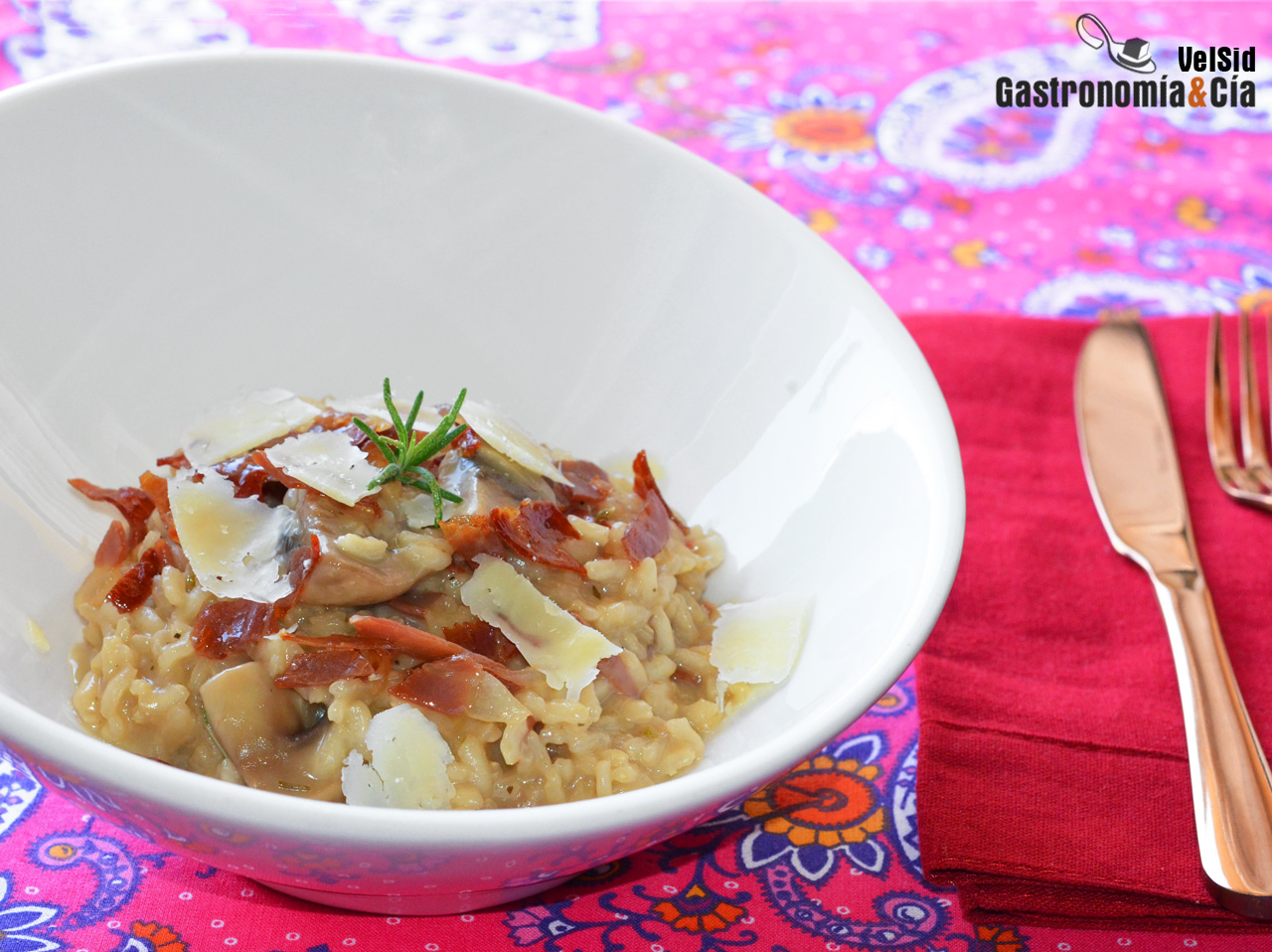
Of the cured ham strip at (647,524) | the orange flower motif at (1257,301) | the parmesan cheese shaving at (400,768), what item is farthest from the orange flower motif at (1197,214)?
the parmesan cheese shaving at (400,768)

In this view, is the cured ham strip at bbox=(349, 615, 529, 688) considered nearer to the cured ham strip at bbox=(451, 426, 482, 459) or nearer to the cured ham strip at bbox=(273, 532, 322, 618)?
the cured ham strip at bbox=(273, 532, 322, 618)

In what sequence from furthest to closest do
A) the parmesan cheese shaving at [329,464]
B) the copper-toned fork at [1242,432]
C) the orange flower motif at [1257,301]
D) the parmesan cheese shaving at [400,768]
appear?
the orange flower motif at [1257,301] → the copper-toned fork at [1242,432] → the parmesan cheese shaving at [329,464] → the parmesan cheese shaving at [400,768]

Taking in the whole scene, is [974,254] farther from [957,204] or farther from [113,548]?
[113,548]

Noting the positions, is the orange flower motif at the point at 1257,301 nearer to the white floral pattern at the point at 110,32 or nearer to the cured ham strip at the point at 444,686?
the cured ham strip at the point at 444,686

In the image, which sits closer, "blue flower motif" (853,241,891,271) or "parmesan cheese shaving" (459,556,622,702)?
"parmesan cheese shaving" (459,556,622,702)

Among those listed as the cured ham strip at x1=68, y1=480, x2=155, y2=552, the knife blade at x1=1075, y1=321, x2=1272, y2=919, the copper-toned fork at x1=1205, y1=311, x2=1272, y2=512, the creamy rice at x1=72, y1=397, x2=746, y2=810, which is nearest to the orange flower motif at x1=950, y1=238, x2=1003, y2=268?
the knife blade at x1=1075, y1=321, x2=1272, y2=919

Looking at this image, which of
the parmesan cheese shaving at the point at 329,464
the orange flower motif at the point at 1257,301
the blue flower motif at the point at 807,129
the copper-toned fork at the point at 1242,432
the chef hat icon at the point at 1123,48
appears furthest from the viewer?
the chef hat icon at the point at 1123,48
